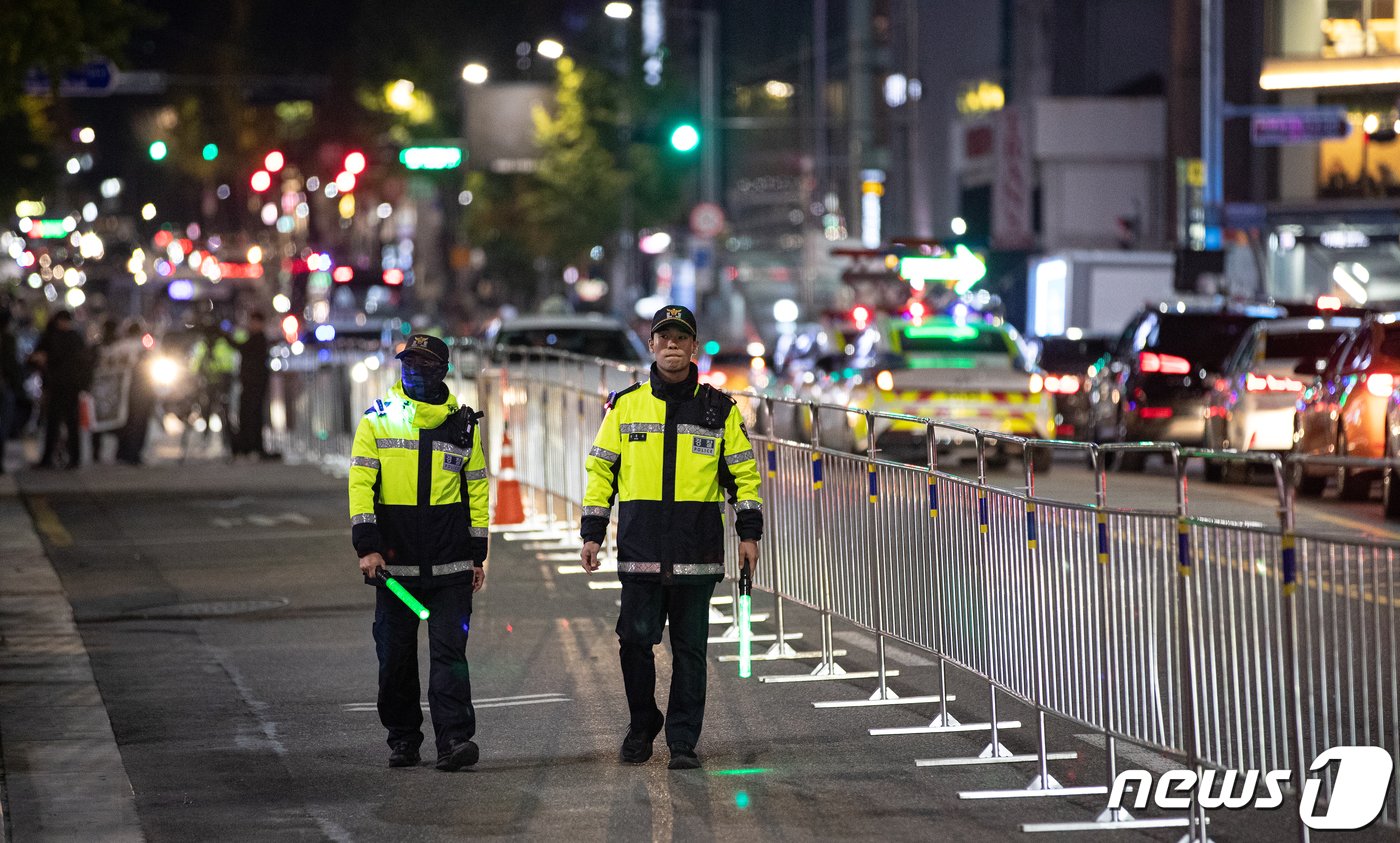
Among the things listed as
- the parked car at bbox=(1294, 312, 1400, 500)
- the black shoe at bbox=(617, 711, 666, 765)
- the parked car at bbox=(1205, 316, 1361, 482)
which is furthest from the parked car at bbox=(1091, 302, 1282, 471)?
the black shoe at bbox=(617, 711, 666, 765)

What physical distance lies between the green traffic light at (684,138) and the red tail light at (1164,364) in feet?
50.7

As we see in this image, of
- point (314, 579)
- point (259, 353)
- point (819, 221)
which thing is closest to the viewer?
point (314, 579)

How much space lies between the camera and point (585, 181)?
224 feet

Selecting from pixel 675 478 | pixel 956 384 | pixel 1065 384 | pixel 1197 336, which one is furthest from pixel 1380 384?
pixel 1065 384

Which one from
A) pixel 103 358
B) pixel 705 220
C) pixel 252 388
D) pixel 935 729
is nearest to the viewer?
pixel 935 729

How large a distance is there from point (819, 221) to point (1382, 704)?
60.5 metres

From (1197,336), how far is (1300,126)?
50.0 ft

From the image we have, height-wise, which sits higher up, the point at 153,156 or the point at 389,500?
the point at 153,156

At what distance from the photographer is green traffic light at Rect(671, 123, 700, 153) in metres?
39.4

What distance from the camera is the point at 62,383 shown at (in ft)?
83.8

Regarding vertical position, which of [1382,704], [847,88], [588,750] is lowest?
[588,750]

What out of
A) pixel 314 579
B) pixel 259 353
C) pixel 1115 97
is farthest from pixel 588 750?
pixel 1115 97

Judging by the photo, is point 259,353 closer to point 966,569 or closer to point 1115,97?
point 966,569

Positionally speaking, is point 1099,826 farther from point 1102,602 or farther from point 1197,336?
point 1197,336
